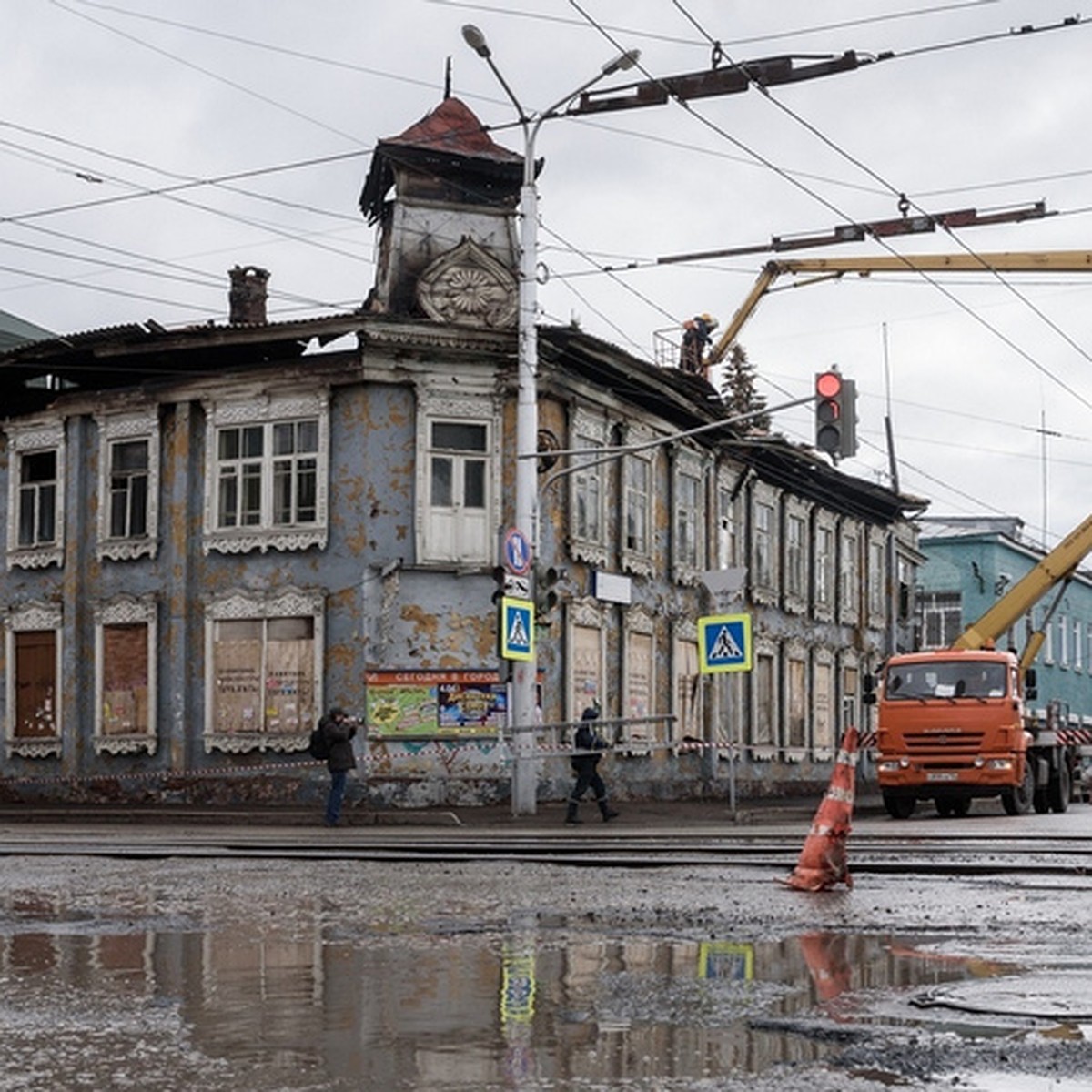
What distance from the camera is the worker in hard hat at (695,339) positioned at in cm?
4616

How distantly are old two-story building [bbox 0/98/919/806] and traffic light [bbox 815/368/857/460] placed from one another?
5663 millimetres

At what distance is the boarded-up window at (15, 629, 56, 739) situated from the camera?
34.8m

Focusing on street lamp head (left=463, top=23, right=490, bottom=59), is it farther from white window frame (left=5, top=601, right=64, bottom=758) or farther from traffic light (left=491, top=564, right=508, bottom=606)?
white window frame (left=5, top=601, right=64, bottom=758)

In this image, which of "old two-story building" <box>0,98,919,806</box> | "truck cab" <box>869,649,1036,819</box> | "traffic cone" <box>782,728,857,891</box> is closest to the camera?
"traffic cone" <box>782,728,857,891</box>

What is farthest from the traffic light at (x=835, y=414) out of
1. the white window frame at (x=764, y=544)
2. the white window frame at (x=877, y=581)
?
the white window frame at (x=877, y=581)

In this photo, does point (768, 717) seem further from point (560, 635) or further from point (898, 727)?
point (898, 727)

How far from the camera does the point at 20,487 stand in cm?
3597

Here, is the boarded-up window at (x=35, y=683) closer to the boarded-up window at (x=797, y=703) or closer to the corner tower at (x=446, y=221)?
the corner tower at (x=446, y=221)

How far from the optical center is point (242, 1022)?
6.25 m

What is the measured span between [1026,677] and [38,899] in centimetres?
2153

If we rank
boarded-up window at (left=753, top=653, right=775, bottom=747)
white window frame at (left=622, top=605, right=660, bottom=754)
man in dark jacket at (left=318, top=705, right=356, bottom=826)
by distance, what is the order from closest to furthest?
man in dark jacket at (left=318, top=705, right=356, bottom=826)
white window frame at (left=622, top=605, right=660, bottom=754)
boarded-up window at (left=753, top=653, right=775, bottom=747)

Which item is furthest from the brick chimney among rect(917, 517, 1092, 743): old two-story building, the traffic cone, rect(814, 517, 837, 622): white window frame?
rect(917, 517, 1092, 743): old two-story building

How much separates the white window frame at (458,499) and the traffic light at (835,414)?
895 cm

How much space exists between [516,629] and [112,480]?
37.6 ft
